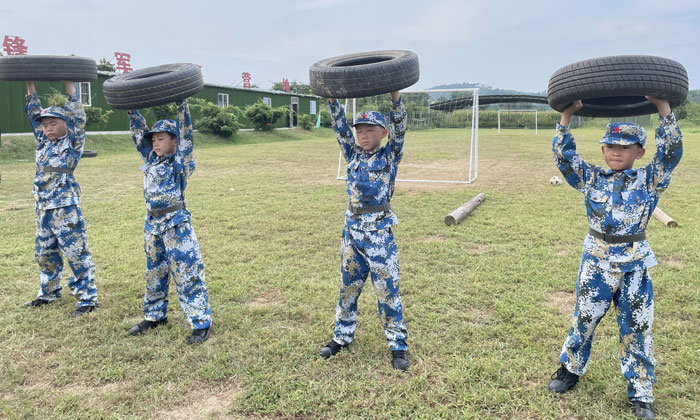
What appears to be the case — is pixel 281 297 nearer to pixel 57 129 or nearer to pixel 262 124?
pixel 57 129

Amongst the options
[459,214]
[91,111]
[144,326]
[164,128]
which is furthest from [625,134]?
[91,111]

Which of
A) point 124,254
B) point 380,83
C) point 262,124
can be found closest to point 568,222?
point 380,83

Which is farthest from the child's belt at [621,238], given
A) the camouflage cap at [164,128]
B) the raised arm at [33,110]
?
the raised arm at [33,110]

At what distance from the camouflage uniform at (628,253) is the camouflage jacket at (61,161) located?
4.53 meters

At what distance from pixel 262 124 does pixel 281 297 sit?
94.7 feet

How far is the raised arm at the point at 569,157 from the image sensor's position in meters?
3.15

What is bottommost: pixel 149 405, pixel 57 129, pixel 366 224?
pixel 149 405

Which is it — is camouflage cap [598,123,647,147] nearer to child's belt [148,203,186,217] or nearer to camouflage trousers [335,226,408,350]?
camouflage trousers [335,226,408,350]

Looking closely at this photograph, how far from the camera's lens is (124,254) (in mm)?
6586

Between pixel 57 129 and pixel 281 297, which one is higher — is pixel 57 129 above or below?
above

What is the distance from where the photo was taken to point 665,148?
2.86 metres

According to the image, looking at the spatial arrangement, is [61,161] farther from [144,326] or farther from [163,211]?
[144,326]

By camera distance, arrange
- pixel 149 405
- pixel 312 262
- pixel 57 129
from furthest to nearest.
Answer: pixel 312 262
pixel 57 129
pixel 149 405

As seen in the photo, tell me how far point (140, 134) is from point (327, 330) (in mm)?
2422
